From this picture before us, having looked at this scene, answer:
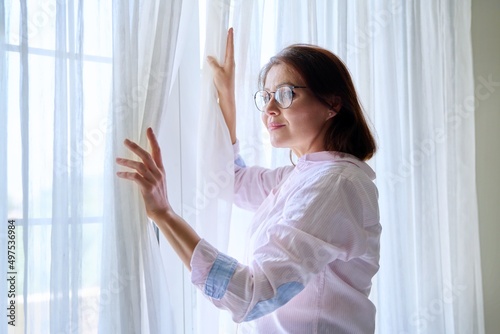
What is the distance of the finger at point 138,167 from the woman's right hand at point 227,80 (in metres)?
0.30

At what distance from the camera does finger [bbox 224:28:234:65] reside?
4.15 ft

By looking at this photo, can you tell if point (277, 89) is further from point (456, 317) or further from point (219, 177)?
point (456, 317)

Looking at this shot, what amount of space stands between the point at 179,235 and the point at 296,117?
15.3 inches

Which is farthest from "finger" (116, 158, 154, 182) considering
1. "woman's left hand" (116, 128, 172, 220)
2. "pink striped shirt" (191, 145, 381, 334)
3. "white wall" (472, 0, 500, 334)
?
"white wall" (472, 0, 500, 334)

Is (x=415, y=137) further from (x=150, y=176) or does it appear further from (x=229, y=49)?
(x=150, y=176)

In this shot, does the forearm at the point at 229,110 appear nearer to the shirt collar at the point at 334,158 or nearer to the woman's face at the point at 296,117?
the woman's face at the point at 296,117

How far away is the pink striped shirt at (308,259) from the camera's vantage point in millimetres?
969

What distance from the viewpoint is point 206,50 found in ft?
4.15

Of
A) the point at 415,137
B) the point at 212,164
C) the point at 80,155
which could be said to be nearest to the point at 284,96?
the point at 212,164

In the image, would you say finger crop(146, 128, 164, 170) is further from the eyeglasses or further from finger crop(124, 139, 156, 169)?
the eyeglasses

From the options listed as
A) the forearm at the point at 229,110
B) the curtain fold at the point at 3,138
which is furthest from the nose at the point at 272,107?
the curtain fold at the point at 3,138

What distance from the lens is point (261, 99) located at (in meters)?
1.27

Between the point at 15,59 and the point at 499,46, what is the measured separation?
1914mm

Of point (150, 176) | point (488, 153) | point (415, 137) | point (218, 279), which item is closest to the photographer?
point (218, 279)
